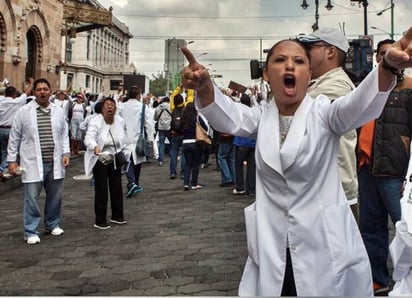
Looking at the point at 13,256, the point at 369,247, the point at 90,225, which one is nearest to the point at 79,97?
the point at 90,225

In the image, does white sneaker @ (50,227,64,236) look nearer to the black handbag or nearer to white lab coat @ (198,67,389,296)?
the black handbag

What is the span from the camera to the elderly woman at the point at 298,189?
201 cm

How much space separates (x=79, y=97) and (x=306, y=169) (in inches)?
584

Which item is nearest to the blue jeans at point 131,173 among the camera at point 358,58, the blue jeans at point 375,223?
the camera at point 358,58

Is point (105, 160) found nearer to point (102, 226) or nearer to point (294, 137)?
point (102, 226)

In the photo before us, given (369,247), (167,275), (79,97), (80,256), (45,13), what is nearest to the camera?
(369,247)

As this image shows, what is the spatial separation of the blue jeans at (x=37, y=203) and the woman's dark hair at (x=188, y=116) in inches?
144

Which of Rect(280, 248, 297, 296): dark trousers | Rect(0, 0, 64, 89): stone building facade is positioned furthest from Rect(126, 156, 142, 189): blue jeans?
Rect(0, 0, 64, 89): stone building facade

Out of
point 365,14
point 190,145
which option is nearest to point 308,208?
point 190,145

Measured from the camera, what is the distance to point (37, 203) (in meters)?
5.97

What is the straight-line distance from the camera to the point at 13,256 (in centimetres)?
523

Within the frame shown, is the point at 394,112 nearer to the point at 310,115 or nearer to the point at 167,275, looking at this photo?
the point at 310,115

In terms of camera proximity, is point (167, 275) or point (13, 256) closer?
point (167, 275)

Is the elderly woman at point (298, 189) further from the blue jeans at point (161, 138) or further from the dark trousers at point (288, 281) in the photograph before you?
the blue jeans at point (161, 138)
